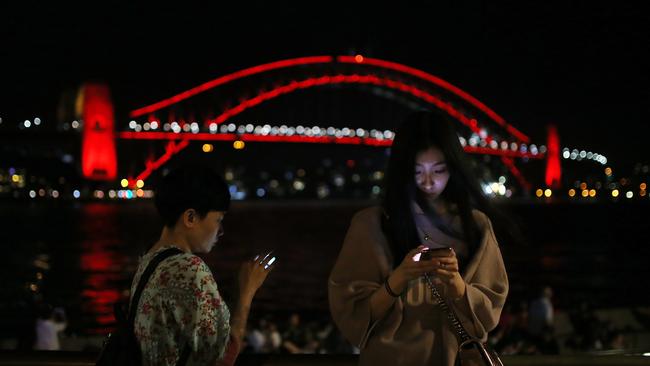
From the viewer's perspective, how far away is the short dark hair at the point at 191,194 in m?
1.77

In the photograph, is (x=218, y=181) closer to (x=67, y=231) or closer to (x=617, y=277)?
(x=617, y=277)

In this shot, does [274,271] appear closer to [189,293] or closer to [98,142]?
[189,293]

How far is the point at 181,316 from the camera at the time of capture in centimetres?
164

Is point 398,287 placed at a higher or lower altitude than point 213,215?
lower

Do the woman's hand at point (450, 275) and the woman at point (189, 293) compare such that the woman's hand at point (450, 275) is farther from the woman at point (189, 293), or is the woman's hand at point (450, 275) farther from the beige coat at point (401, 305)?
the woman at point (189, 293)

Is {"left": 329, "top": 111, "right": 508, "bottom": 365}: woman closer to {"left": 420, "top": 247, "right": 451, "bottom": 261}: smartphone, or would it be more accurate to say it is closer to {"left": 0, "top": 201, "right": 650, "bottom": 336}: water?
{"left": 420, "top": 247, "right": 451, "bottom": 261}: smartphone

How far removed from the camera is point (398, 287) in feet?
5.98

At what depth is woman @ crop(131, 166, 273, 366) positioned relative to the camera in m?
1.64

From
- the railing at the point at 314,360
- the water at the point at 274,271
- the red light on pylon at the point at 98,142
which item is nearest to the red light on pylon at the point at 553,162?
the water at the point at 274,271

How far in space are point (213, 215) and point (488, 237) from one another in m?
0.59

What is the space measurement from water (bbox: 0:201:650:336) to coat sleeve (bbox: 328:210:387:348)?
8.77 metres

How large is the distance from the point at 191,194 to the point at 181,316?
256 mm

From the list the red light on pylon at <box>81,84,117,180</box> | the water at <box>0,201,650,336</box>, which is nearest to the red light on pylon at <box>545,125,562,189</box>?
the water at <box>0,201,650,336</box>

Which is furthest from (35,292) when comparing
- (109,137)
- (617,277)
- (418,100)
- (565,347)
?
(418,100)
